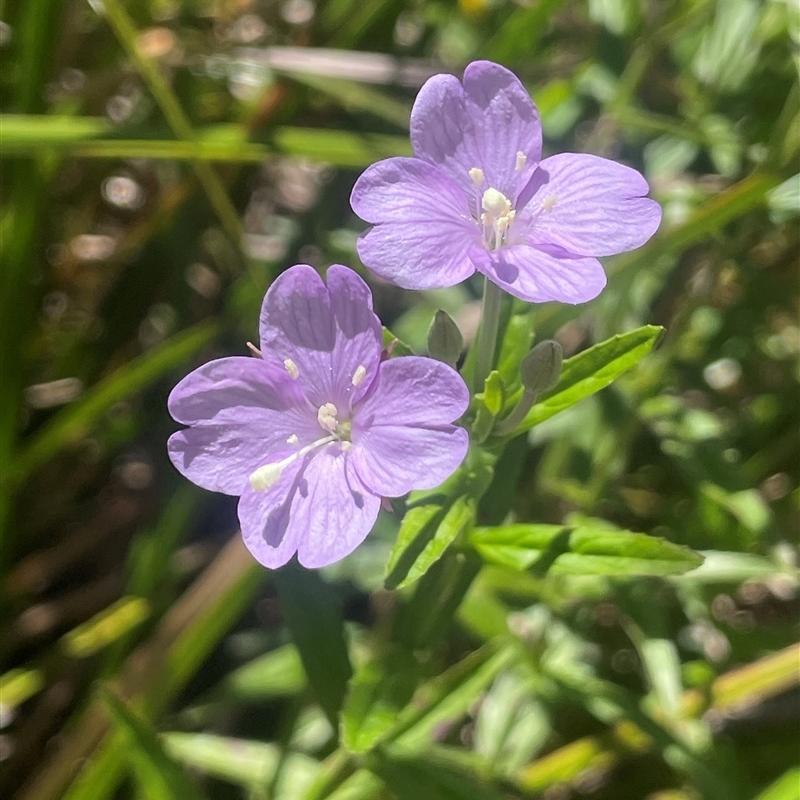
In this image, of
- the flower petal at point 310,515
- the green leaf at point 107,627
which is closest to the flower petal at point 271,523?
the flower petal at point 310,515

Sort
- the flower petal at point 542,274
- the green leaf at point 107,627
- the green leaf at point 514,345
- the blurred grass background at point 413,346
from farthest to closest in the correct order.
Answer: the green leaf at point 107,627
the blurred grass background at point 413,346
the green leaf at point 514,345
the flower petal at point 542,274

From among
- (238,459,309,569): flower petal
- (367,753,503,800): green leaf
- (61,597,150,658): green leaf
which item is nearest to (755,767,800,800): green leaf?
(367,753,503,800): green leaf

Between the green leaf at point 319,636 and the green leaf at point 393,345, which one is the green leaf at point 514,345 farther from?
the green leaf at point 319,636

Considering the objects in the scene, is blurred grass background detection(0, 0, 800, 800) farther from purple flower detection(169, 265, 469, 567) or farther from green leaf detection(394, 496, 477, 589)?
purple flower detection(169, 265, 469, 567)

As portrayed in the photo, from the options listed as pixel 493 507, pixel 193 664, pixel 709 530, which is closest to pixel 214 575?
pixel 193 664

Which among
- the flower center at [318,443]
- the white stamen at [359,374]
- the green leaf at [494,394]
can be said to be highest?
the white stamen at [359,374]

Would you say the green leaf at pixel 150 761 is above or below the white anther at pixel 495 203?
below

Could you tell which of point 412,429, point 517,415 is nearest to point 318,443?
point 412,429
